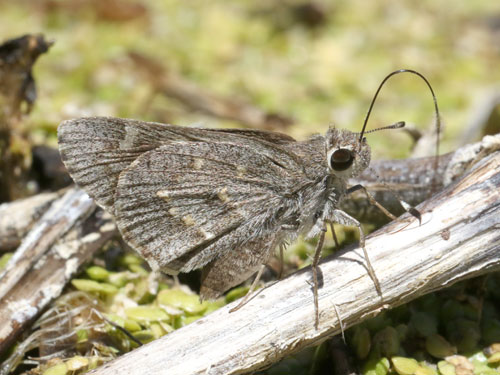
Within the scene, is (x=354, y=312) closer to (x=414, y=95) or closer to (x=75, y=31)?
(x=414, y=95)

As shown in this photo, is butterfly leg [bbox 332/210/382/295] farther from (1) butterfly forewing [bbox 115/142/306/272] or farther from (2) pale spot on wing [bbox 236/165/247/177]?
(2) pale spot on wing [bbox 236/165/247/177]

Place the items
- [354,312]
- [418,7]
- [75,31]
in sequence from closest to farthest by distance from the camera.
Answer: [354,312]
[75,31]
[418,7]

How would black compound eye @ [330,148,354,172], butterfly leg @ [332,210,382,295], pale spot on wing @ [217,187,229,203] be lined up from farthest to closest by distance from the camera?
pale spot on wing @ [217,187,229,203]
black compound eye @ [330,148,354,172]
butterfly leg @ [332,210,382,295]

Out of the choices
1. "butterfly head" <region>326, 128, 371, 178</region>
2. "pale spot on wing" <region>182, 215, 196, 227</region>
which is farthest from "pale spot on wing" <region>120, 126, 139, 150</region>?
"butterfly head" <region>326, 128, 371, 178</region>

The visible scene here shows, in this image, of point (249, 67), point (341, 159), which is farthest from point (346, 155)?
point (249, 67)

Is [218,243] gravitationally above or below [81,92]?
below

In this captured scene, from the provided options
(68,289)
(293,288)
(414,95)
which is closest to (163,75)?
(414,95)

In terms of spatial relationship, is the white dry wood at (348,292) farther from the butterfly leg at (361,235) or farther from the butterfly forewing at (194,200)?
the butterfly forewing at (194,200)

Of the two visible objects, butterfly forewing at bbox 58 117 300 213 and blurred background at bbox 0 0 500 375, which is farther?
blurred background at bbox 0 0 500 375
